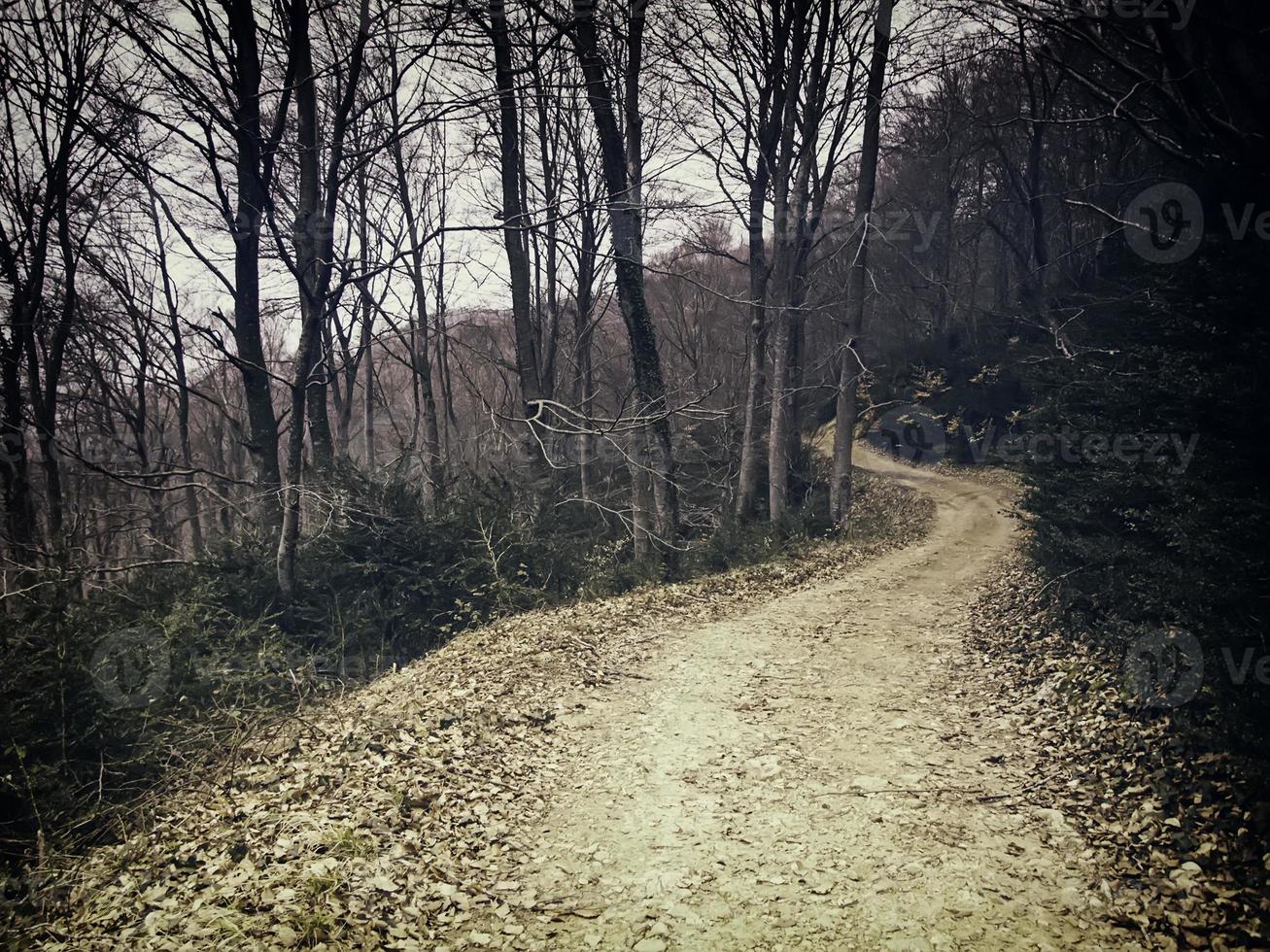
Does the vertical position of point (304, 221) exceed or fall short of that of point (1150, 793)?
it exceeds it

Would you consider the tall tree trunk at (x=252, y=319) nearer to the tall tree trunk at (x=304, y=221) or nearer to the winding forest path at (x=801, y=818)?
the tall tree trunk at (x=304, y=221)

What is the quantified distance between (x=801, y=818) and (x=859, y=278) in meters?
13.0

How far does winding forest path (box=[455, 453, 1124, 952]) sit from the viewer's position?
3762 millimetres

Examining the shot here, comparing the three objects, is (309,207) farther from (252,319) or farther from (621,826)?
(621,826)

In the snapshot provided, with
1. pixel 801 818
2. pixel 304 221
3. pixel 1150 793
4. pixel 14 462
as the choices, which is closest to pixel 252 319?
pixel 304 221

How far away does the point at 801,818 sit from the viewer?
4.69m

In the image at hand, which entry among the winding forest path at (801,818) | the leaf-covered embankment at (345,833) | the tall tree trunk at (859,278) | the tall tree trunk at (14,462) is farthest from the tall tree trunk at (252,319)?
the tall tree trunk at (859,278)

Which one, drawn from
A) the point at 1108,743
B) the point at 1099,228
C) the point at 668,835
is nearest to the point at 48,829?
the point at 668,835

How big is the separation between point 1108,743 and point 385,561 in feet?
31.4

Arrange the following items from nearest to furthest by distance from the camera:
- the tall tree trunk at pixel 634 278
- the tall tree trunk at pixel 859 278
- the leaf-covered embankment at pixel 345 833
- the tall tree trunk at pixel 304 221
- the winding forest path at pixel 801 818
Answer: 1. the leaf-covered embankment at pixel 345 833
2. the winding forest path at pixel 801 818
3. the tall tree trunk at pixel 304 221
4. the tall tree trunk at pixel 634 278
5. the tall tree trunk at pixel 859 278

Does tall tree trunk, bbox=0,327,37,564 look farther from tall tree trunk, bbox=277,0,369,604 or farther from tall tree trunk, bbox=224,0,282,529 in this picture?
tall tree trunk, bbox=277,0,369,604

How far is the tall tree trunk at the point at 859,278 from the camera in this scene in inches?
557

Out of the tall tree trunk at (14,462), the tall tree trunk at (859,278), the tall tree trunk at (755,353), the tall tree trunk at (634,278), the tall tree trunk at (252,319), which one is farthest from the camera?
the tall tree trunk at (755,353)

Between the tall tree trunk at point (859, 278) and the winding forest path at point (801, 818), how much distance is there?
26.4 ft
